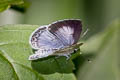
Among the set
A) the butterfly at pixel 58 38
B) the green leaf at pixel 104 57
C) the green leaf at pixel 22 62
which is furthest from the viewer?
the green leaf at pixel 104 57

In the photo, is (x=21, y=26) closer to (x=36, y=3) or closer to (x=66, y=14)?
(x=66, y=14)

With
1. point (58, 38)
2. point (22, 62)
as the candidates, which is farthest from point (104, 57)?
point (22, 62)

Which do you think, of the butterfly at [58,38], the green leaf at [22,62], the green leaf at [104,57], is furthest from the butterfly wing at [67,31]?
the green leaf at [104,57]

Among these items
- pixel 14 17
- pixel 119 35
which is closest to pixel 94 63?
pixel 119 35

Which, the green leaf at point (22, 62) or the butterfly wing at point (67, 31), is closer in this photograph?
the green leaf at point (22, 62)

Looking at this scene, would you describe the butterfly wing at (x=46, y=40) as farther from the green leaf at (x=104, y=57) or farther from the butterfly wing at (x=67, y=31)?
the green leaf at (x=104, y=57)

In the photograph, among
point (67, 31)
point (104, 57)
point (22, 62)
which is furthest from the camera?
point (104, 57)

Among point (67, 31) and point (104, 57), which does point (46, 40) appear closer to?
point (67, 31)
